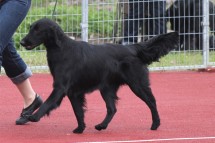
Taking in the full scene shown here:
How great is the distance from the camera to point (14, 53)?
25.3 feet

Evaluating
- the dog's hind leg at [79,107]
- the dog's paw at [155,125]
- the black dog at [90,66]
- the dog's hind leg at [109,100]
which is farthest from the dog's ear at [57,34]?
the dog's paw at [155,125]

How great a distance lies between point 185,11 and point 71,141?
643 centimetres

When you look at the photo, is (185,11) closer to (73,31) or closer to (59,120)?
(73,31)

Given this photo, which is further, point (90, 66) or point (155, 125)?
point (155, 125)

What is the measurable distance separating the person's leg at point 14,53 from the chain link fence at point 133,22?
421 cm

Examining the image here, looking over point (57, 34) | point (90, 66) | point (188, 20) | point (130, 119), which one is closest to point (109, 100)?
point (130, 119)

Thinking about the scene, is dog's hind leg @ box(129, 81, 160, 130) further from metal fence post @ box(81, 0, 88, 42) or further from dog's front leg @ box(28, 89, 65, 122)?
metal fence post @ box(81, 0, 88, 42)

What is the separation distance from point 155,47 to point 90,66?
0.90m

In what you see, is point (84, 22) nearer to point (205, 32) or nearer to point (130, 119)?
point (205, 32)

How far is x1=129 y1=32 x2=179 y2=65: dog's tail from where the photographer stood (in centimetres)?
760

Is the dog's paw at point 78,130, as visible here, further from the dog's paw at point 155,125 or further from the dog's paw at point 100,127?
the dog's paw at point 155,125

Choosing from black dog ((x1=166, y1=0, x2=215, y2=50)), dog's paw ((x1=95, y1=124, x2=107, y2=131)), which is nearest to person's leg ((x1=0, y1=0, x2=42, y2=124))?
dog's paw ((x1=95, y1=124, x2=107, y2=131))

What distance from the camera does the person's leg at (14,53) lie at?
23.2ft

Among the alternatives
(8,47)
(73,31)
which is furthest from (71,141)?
(73,31)
